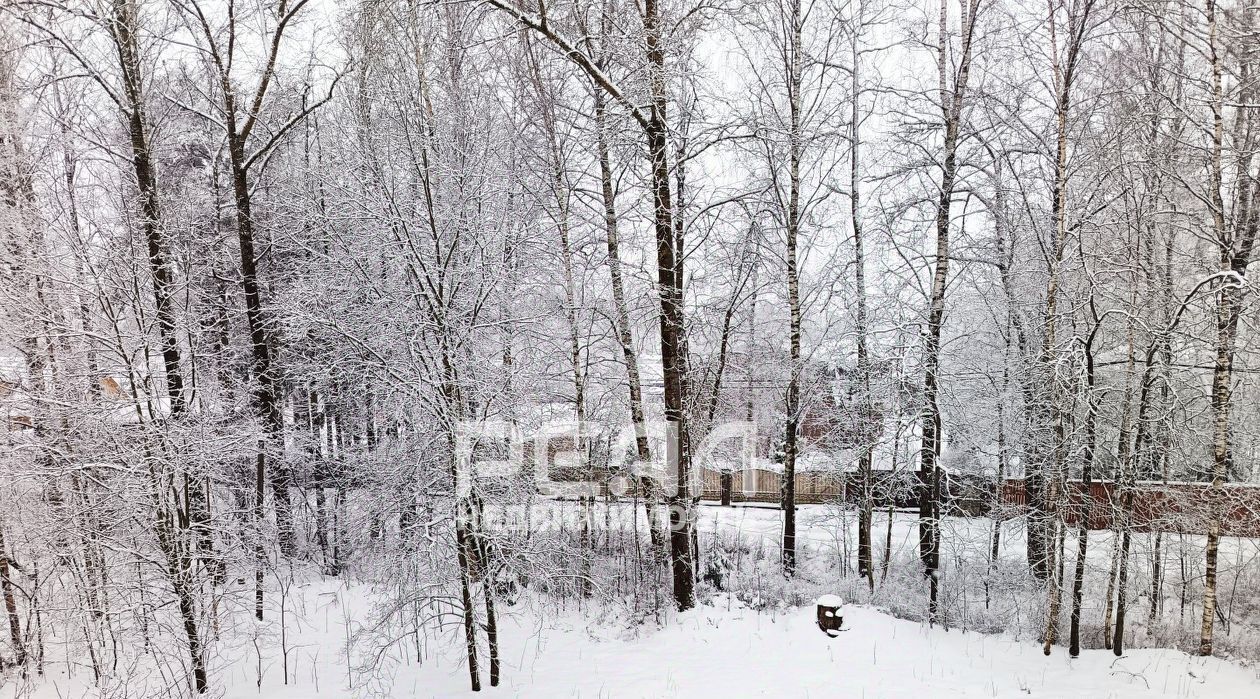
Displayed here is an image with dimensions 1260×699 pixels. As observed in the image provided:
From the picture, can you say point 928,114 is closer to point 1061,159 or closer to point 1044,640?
point 1061,159

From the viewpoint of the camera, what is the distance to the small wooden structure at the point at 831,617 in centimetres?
798

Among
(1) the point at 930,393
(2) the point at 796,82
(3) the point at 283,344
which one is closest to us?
(1) the point at 930,393

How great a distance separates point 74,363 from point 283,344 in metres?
6.03

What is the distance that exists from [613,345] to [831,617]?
6.25m

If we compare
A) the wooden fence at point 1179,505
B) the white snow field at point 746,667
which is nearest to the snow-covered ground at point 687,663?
the white snow field at point 746,667

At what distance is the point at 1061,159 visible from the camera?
757cm

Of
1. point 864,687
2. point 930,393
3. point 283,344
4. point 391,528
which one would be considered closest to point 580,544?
point 391,528

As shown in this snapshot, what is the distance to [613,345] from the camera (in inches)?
477

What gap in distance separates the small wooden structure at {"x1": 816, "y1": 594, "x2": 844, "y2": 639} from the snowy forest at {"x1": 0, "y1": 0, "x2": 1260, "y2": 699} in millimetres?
64

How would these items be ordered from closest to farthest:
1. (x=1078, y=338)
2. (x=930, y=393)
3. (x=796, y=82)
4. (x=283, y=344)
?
(x=1078, y=338), (x=930, y=393), (x=796, y=82), (x=283, y=344)

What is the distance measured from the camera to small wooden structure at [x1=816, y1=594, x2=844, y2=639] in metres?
7.98
